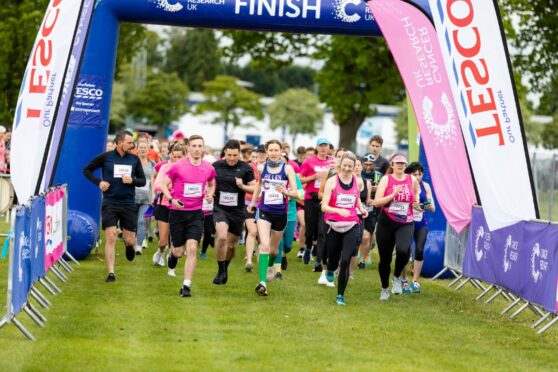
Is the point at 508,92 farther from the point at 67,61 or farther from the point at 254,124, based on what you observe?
the point at 254,124

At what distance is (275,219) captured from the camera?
14.8 meters

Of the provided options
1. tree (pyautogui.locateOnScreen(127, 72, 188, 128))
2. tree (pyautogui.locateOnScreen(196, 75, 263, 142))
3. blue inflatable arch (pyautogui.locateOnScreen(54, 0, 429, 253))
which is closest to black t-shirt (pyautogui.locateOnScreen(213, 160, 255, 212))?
blue inflatable arch (pyautogui.locateOnScreen(54, 0, 429, 253))

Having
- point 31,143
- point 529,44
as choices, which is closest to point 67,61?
point 31,143

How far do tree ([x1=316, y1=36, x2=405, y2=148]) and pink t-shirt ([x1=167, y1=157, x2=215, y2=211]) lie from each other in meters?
26.4

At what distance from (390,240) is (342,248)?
0.82m

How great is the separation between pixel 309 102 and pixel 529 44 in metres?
68.1

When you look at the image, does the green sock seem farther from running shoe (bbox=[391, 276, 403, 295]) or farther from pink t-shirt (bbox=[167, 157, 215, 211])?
running shoe (bbox=[391, 276, 403, 295])

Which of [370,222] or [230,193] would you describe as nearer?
[230,193]

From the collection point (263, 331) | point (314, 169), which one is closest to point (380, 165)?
point (314, 169)

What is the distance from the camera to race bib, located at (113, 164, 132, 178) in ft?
49.0

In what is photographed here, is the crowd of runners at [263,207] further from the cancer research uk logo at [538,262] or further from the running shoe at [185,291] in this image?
the cancer research uk logo at [538,262]

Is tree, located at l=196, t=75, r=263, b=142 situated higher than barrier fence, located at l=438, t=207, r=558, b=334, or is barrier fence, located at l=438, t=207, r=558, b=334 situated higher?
tree, located at l=196, t=75, r=263, b=142

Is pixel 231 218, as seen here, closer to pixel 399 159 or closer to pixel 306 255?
pixel 399 159

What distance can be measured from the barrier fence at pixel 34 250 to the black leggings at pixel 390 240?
13.4ft
